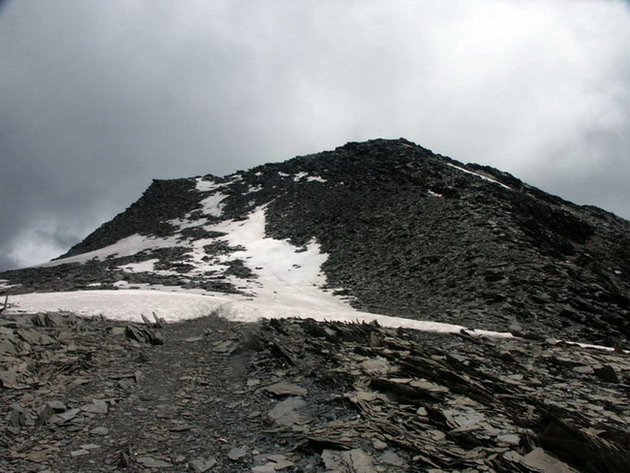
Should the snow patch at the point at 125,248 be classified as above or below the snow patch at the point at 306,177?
below

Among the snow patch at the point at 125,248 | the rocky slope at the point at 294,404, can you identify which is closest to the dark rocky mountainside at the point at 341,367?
the rocky slope at the point at 294,404

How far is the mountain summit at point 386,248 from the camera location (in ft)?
79.9

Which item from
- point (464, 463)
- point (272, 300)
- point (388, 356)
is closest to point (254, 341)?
point (388, 356)

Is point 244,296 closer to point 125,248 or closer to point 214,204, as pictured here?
point 125,248

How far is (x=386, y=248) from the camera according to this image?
35688mm

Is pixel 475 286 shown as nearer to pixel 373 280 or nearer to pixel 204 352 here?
pixel 373 280

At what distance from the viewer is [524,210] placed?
38844mm

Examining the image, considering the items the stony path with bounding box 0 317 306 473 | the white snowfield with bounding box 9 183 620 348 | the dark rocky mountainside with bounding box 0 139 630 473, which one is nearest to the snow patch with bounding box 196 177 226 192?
the white snowfield with bounding box 9 183 620 348

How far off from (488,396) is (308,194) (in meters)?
46.9

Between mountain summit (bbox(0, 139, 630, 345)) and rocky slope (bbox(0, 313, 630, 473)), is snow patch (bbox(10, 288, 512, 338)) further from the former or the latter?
rocky slope (bbox(0, 313, 630, 473))

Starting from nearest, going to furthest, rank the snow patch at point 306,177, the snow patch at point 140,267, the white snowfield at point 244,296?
1. the white snowfield at point 244,296
2. the snow patch at point 140,267
3. the snow patch at point 306,177

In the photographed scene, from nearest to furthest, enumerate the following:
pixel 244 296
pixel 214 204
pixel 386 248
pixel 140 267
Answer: pixel 244 296, pixel 140 267, pixel 386 248, pixel 214 204

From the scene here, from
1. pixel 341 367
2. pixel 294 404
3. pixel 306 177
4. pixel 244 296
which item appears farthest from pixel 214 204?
pixel 294 404

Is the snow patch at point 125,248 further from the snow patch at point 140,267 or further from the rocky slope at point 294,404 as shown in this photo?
the rocky slope at point 294,404
